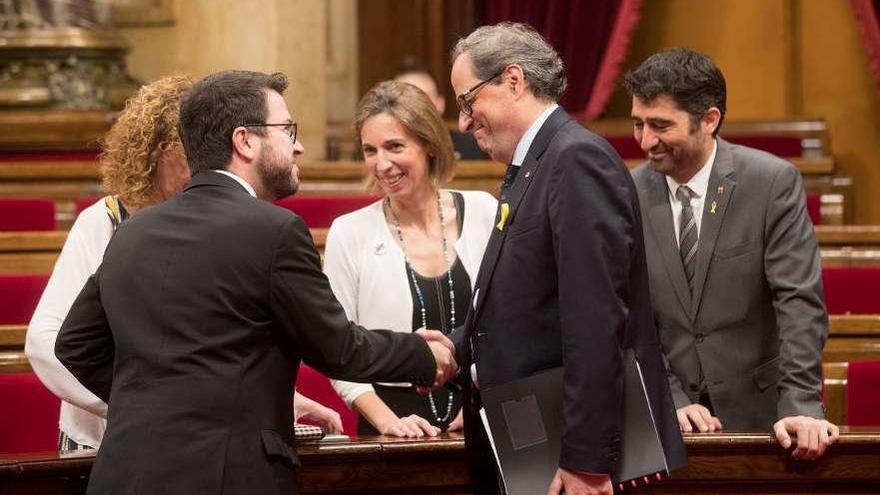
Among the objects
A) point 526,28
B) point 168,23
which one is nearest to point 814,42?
point 168,23

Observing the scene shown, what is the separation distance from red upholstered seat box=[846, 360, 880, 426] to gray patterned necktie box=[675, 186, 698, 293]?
632 mm

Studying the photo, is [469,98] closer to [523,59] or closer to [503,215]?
[523,59]

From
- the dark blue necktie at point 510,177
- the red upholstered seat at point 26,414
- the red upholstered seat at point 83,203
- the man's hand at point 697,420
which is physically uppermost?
the dark blue necktie at point 510,177

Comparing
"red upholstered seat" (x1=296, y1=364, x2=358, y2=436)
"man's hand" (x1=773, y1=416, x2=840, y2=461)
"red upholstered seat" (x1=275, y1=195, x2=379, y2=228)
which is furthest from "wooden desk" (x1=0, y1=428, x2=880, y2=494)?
"red upholstered seat" (x1=275, y1=195, x2=379, y2=228)

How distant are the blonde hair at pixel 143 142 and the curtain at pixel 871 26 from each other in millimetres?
4613

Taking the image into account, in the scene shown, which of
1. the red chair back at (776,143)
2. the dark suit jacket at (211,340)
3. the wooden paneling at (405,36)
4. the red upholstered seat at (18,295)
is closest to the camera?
the dark suit jacket at (211,340)

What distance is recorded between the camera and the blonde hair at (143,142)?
2906 millimetres

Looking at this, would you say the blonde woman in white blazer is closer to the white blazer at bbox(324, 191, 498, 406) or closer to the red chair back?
the white blazer at bbox(324, 191, 498, 406)

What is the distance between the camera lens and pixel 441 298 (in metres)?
3.13

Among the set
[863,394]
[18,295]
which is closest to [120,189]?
[18,295]

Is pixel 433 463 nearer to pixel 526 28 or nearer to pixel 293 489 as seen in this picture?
pixel 293 489

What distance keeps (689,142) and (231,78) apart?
1.05 meters

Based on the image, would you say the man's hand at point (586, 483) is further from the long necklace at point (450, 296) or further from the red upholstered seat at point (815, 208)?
the red upholstered seat at point (815, 208)

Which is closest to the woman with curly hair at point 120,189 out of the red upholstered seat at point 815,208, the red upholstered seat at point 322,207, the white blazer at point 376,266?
the white blazer at point 376,266
